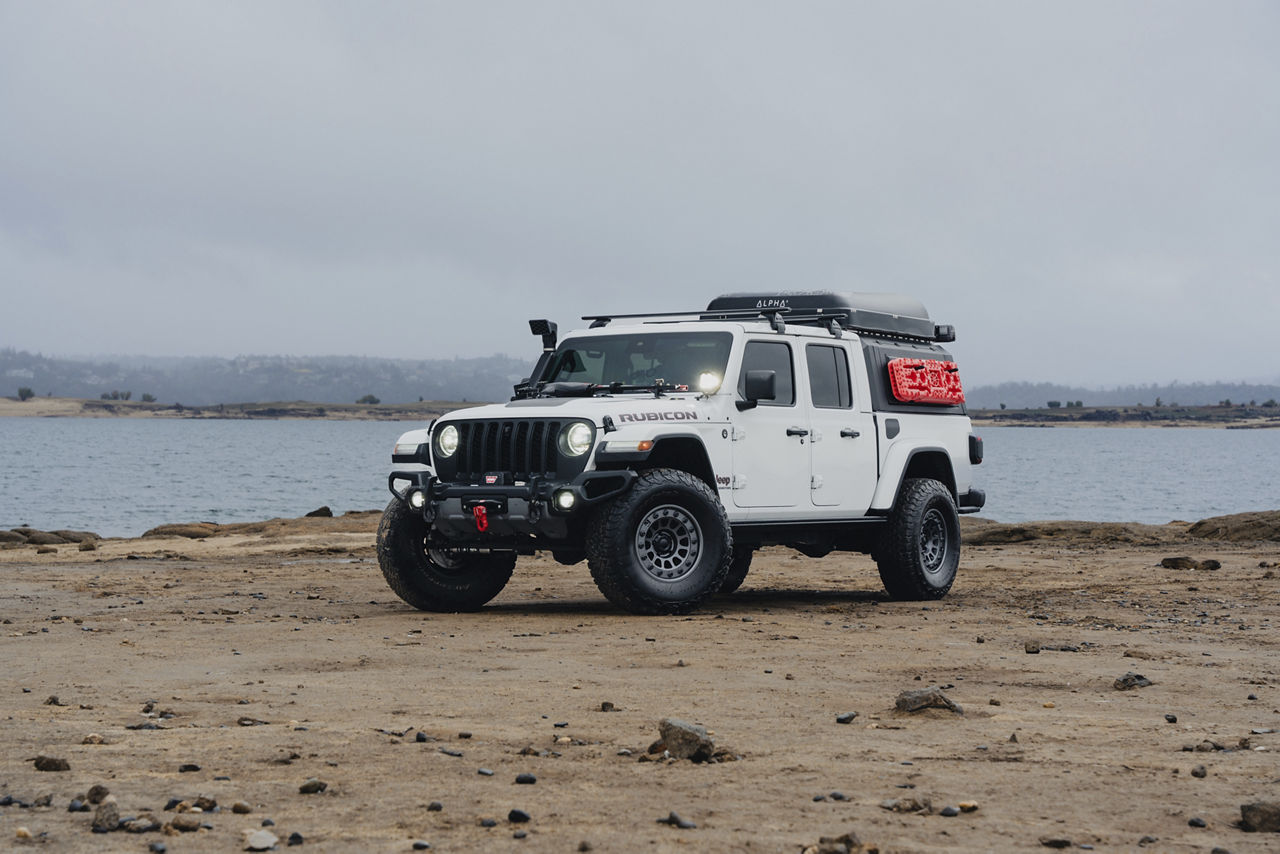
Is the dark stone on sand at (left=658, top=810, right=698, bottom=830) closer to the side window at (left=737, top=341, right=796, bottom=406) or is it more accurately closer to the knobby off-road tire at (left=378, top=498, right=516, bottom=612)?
the knobby off-road tire at (left=378, top=498, right=516, bottom=612)

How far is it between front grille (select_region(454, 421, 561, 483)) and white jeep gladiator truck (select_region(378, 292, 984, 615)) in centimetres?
1

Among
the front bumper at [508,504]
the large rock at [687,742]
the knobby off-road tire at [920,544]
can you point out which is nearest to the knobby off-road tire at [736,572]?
the knobby off-road tire at [920,544]

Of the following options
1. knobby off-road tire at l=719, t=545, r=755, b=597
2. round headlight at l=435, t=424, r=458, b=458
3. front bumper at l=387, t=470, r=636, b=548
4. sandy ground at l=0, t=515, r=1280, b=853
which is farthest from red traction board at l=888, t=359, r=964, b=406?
round headlight at l=435, t=424, r=458, b=458

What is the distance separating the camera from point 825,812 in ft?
18.2

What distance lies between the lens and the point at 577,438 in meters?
11.6

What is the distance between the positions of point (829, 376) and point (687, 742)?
7.48 meters

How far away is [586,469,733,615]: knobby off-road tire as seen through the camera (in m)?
11.5

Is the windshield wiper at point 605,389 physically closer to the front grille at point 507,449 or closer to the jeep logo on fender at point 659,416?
the jeep logo on fender at point 659,416

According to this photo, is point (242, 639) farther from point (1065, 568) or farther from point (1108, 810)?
point (1065, 568)

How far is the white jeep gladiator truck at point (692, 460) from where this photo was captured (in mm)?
11625

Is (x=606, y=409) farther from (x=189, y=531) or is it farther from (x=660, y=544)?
(x=189, y=531)

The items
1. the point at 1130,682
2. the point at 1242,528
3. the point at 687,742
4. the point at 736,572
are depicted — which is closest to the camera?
the point at 687,742

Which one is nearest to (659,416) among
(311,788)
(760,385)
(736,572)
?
(760,385)

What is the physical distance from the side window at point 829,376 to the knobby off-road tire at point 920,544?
122 cm
